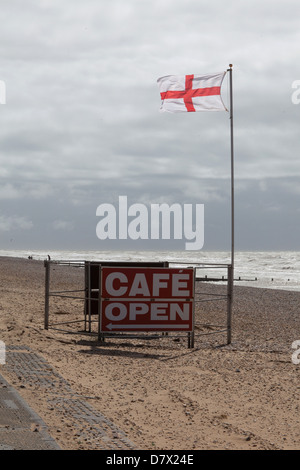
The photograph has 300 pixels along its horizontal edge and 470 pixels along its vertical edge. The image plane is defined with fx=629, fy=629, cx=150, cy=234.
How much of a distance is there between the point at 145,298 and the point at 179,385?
3727 millimetres

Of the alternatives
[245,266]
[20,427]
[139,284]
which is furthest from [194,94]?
[245,266]

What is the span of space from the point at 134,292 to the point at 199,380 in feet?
11.4

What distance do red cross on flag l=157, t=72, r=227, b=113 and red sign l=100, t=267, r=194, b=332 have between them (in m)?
7.54

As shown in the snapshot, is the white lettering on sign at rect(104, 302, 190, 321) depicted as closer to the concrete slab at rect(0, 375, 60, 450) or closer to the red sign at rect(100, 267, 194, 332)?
the red sign at rect(100, 267, 194, 332)

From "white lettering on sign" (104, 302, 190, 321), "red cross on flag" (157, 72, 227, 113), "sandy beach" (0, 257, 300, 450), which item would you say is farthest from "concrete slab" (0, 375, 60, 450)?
"red cross on flag" (157, 72, 227, 113)

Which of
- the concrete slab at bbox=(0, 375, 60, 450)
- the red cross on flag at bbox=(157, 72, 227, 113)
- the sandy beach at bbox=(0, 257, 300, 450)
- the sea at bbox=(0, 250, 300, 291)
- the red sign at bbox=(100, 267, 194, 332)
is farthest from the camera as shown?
the sea at bbox=(0, 250, 300, 291)

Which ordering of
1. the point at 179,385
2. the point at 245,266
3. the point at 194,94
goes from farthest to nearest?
the point at 245,266, the point at 194,94, the point at 179,385

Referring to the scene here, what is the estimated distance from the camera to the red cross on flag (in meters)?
18.4

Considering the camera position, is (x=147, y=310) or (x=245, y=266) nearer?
(x=147, y=310)

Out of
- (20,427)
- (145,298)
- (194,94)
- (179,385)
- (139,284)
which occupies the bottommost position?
(179,385)

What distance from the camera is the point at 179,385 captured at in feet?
28.8

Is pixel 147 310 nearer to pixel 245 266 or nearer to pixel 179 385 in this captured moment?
pixel 179 385

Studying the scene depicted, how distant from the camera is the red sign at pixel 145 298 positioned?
12344 mm

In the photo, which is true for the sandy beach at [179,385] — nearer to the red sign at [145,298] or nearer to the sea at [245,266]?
the red sign at [145,298]
